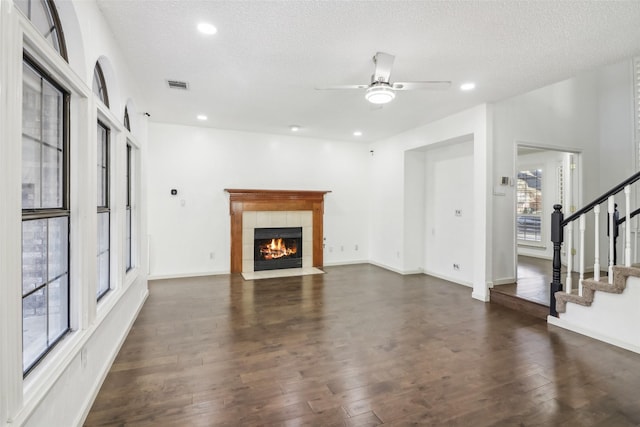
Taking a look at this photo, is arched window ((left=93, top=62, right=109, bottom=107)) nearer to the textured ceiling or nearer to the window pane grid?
the textured ceiling

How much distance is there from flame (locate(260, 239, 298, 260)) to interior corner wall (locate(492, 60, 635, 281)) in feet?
12.4

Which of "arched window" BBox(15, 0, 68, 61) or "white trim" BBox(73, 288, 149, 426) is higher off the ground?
"arched window" BBox(15, 0, 68, 61)

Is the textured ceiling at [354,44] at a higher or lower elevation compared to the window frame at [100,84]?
higher

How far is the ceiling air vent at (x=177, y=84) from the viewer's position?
12.0 feet

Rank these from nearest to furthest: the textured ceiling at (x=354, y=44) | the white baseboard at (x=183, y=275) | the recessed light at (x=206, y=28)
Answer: the textured ceiling at (x=354, y=44) < the recessed light at (x=206, y=28) < the white baseboard at (x=183, y=275)

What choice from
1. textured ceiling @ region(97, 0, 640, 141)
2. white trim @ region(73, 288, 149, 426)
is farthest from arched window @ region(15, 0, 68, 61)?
white trim @ region(73, 288, 149, 426)

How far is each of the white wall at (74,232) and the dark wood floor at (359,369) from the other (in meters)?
0.35

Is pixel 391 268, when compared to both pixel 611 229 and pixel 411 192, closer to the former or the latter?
pixel 411 192

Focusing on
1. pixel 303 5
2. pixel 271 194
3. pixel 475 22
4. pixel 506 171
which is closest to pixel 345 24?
pixel 303 5

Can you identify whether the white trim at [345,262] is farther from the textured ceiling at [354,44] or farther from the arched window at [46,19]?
the arched window at [46,19]

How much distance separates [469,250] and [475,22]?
3.71 metres

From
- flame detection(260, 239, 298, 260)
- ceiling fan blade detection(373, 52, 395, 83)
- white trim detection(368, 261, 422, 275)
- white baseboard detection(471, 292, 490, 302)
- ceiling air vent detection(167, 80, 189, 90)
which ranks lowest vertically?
white baseboard detection(471, 292, 490, 302)

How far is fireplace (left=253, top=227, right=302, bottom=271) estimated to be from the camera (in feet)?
20.2

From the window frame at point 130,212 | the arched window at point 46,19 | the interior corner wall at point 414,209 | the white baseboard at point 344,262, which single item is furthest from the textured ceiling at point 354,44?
the white baseboard at point 344,262
